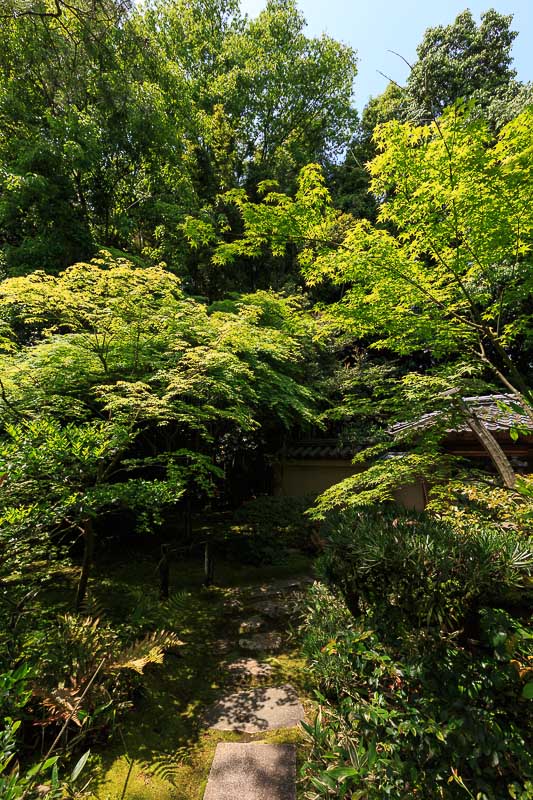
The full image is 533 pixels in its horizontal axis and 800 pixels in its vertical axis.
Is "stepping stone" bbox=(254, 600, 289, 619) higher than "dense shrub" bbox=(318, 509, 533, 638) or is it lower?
lower

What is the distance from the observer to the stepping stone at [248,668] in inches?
171

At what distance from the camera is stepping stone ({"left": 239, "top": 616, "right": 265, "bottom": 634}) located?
5386mm

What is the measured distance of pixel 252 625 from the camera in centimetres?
549

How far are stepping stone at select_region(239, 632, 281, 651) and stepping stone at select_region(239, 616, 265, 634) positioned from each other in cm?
16

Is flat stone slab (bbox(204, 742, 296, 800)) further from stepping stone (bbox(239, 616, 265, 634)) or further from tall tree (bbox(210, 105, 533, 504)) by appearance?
tall tree (bbox(210, 105, 533, 504))

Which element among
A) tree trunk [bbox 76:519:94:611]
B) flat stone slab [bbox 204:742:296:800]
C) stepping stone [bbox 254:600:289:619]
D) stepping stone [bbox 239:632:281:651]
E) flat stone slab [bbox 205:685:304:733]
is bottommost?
→ stepping stone [bbox 254:600:289:619]

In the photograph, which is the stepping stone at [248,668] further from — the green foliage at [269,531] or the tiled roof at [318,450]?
the tiled roof at [318,450]

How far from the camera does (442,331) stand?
3.93 metres

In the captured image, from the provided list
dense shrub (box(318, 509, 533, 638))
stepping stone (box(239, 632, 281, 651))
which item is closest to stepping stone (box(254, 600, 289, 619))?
stepping stone (box(239, 632, 281, 651))

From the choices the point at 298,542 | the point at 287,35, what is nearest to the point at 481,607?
the point at 298,542

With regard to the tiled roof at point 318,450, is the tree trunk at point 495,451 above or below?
above

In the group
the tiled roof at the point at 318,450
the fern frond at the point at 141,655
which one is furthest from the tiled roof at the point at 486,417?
the tiled roof at the point at 318,450

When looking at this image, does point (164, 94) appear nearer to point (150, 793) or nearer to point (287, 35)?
point (287, 35)

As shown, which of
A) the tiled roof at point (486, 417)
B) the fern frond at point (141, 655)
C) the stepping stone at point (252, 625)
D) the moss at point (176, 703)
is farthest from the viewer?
the stepping stone at point (252, 625)
